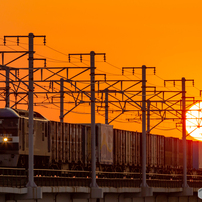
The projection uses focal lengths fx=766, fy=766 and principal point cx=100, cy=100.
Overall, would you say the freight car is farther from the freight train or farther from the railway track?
the railway track

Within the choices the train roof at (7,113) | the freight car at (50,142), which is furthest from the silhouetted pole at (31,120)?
the freight car at (50,142)

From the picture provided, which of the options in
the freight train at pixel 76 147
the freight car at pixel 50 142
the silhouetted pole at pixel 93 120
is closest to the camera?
the freight car at pixel 50 142

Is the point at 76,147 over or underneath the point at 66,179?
over

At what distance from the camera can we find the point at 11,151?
44812 millimetres

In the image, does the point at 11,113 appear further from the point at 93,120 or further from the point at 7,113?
the point at 93,120

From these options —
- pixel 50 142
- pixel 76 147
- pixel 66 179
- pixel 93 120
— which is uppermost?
pixel 93 120

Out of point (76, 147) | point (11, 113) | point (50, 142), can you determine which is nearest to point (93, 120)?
point (50, 142)

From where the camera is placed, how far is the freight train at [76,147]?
45.2 metres

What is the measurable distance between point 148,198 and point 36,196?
24035mm

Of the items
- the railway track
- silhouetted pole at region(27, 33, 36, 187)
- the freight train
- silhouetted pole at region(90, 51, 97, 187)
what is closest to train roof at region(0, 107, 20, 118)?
the freight train

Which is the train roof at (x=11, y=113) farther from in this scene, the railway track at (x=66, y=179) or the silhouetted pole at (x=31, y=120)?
the silhouetted pole at (x=31, y=120)

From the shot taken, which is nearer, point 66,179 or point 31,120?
point 31,120

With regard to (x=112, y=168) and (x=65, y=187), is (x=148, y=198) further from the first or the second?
(x=65, y=187)

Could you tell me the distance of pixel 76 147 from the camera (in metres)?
54.3
